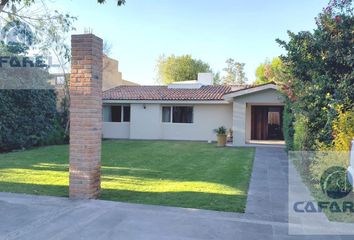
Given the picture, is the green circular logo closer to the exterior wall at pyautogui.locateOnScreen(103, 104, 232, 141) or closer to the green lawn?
the green lawn

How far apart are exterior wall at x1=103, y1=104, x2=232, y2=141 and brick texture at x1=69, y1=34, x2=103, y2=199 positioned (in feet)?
57.1

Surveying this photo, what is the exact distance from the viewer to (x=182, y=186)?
29.2 feet

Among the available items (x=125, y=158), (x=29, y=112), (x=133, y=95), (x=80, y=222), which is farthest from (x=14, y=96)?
(x=80, y=222)

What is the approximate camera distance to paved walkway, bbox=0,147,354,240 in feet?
17.4

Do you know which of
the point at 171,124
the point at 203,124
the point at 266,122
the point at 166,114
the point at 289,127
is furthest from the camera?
the point at 266,122

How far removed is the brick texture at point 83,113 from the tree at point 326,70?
5.13 m

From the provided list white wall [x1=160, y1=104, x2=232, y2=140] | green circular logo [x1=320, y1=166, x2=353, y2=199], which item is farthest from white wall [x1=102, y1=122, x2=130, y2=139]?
green circular logo [x1=320, y1=166, x2=353, y2=199]

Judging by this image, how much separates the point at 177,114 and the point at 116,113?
15.8 ft

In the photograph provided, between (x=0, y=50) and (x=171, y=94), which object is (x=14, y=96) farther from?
(x=171, y=94)

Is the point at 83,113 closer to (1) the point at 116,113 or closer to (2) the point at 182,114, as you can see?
(2) the point at 182,114

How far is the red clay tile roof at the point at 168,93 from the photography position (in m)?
24.2

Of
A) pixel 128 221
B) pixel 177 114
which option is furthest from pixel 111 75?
pixel 128 221

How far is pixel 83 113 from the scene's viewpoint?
7188 millimetres

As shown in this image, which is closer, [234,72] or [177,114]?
[177,114]
